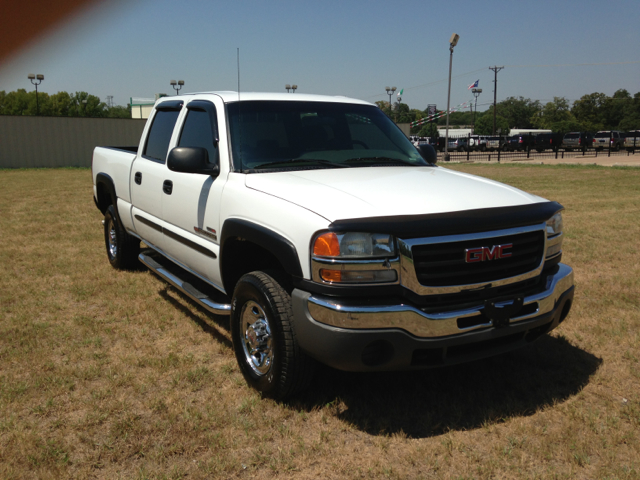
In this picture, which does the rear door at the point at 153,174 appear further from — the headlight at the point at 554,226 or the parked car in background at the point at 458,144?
the parked car in background at the point at 458,144

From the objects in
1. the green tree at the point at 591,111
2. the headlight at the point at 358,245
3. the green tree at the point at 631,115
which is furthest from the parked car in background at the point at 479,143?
the green tree at the point at 591,111

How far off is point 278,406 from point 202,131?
2.32m

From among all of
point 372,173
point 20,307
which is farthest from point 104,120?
point 372,173

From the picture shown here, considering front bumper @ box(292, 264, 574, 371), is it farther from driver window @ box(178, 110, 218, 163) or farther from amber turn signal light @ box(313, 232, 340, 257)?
driver window @ box(178, 110, 218, 163)

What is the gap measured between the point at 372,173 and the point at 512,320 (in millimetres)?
1367

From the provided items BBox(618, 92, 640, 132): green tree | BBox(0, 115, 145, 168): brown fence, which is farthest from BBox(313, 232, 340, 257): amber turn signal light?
BBox(618, 92, 640, 132): green tree

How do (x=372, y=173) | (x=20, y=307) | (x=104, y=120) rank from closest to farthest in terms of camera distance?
(x=372, y=173) → (x=20, y=307) → (x=104, y=120)

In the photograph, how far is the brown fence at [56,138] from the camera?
28359 millimetres

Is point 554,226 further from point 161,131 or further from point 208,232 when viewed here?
point 161,131

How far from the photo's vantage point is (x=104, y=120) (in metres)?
30.9

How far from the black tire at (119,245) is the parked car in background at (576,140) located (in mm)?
46267

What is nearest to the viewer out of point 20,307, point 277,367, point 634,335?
point 277,367

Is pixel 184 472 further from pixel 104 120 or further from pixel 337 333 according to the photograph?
pixel 104 120

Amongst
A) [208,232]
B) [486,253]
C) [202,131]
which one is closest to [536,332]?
[486,253]
